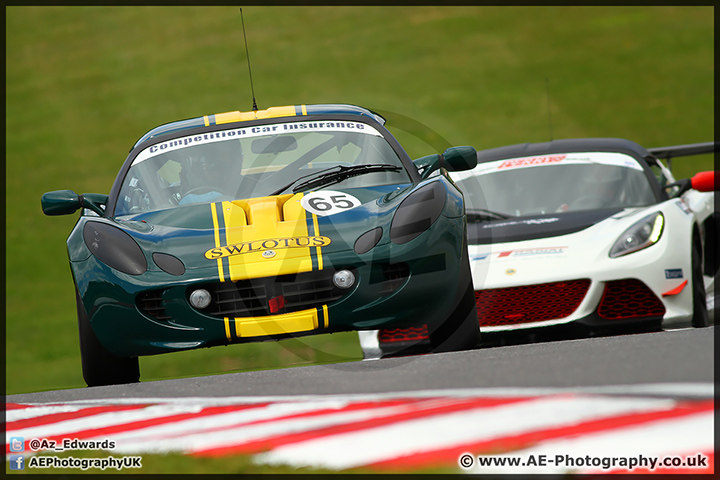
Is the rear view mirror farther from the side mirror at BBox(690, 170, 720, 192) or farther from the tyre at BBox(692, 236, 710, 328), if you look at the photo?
the side mirror at BBox(690, 170, 720, 192)

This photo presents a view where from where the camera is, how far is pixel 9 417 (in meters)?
4.14

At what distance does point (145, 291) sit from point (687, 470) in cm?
266

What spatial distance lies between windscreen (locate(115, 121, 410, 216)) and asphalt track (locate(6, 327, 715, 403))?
1021 millimetres

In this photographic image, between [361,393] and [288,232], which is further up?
[288,232]

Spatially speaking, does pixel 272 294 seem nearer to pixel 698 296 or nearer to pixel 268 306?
pixel 268 306

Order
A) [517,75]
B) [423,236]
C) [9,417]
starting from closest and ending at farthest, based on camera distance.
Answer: [9,417], [423,236], [517,75]

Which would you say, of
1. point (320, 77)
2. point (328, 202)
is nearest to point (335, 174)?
point (328, 202)

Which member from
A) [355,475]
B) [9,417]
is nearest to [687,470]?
[355,475]

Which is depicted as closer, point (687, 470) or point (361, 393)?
point (687, 470)

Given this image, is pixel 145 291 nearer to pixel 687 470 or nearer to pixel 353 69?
pixel 687 470

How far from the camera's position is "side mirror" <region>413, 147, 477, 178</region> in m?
5.40

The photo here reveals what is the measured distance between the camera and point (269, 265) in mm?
4305
